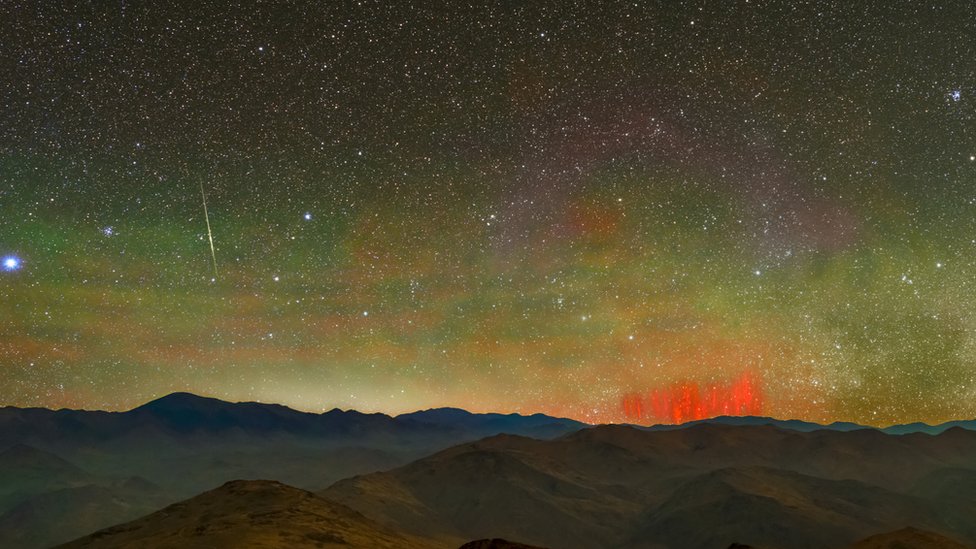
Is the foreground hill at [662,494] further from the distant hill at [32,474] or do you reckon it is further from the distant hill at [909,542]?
the distant hill at [32,474]

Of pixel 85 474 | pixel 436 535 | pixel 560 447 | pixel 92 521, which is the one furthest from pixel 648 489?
pixel 85 474

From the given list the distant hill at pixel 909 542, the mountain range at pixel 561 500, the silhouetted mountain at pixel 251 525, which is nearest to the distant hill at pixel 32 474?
the mountain range at pixel 561 500

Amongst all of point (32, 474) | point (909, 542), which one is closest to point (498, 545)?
point (909, 542)

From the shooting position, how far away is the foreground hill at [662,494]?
92875mm

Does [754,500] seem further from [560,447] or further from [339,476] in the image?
[339,476]

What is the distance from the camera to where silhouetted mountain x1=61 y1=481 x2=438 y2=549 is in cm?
4328

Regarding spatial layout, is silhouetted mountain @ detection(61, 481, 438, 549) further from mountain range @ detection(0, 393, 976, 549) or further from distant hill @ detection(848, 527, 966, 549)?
distant hill @ detection(848, 527, 966, 549)

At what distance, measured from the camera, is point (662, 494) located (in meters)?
126

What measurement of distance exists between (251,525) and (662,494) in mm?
98437

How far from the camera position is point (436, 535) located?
8900 cm

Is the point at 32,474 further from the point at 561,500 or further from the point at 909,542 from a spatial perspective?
the point at 909,542

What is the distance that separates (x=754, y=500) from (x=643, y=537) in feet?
60.8

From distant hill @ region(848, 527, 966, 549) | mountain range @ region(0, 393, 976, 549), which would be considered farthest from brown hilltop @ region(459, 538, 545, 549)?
distant hill @ region(848, 527, 966, 549)

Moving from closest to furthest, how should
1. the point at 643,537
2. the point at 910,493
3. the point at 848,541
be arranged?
the point at 848,541
the point at 643,537
the point at 910,493
